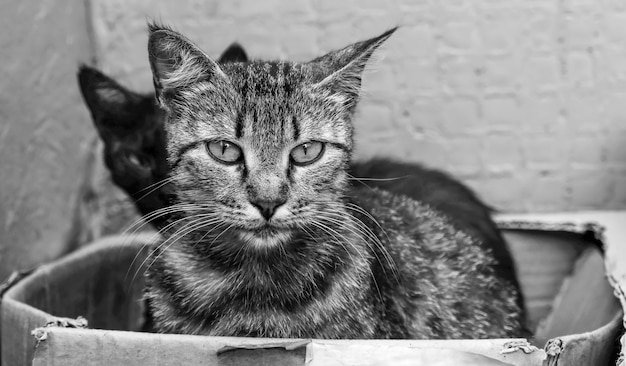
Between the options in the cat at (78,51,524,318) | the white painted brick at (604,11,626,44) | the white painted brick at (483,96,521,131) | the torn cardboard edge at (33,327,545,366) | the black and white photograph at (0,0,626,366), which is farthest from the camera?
the white painted brick at (483,96,521,131)

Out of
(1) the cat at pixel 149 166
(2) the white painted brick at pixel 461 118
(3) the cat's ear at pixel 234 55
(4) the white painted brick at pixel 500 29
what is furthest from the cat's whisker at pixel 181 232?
(4) the white painted brick at pixel 500 29

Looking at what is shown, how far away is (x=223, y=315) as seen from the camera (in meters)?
1.73

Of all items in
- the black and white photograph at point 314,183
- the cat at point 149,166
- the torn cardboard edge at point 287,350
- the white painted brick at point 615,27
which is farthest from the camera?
the white painted brick at point 615,27

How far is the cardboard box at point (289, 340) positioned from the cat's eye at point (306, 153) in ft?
1.32

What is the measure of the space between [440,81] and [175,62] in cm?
152

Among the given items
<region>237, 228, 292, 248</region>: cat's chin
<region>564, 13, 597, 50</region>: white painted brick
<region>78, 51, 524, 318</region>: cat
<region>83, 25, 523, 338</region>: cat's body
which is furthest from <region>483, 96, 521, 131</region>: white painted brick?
<region>237, 228, 292, 248</region>: cat's chin

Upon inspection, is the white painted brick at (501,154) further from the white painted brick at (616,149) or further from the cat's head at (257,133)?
the cat's head at (257,133)

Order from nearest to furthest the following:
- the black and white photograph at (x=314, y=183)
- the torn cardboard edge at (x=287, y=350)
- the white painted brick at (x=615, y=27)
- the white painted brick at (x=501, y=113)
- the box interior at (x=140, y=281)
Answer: the torn cardboard edge at (x=287, y=350) → the black and white photograph at (x=314, y=183) → the box interior at (x=140, y=281) → the white painted brick at (x=615, y=27) → the white painted brick at (x=501, y=113)

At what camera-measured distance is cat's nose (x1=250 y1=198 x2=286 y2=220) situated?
1.58m

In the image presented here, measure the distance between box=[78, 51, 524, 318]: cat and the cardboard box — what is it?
29 centimetres

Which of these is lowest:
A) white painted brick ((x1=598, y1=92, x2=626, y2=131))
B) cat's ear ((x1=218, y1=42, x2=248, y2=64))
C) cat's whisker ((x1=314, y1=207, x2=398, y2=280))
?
cat's whisker ((x1=314, y1=207, x2=398, y2=280))

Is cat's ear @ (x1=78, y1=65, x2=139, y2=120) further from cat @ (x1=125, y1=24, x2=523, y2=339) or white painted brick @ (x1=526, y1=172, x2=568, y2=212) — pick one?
white painted brick @ (x1=526, y1=172, x2=568, y2=212)

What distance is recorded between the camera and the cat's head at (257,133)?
1.62 m

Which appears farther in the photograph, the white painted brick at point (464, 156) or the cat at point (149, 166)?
the white painted brick at point (464, 156)
